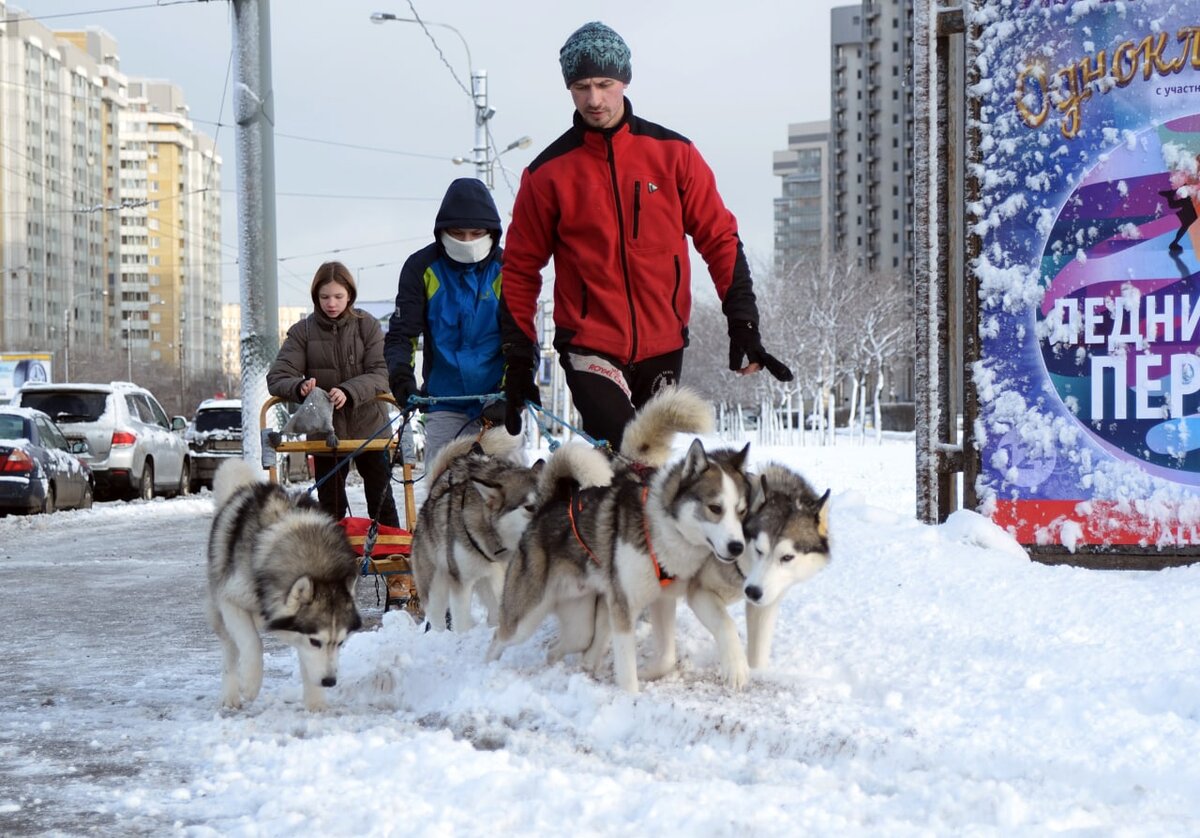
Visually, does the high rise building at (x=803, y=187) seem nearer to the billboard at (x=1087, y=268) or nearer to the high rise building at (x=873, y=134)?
the high rise building at (x=873, y=134)

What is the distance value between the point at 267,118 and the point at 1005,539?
8.96m

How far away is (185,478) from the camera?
2273 cm

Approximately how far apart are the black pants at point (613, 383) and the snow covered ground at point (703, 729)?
0.91 meters

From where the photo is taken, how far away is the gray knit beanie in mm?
5398

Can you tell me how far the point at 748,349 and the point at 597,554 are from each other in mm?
1175

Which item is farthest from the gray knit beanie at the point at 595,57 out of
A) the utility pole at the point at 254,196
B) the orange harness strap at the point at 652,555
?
the utility pole at the point at 254,196

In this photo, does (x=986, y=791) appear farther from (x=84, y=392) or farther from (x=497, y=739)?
(x=84, y=392)

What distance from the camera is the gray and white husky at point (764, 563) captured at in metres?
4.53

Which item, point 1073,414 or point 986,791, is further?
point 1073,414

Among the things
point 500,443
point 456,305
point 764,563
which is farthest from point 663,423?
point 456,305

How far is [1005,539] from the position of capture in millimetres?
7352

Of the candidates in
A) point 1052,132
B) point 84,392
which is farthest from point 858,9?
point 1052,132

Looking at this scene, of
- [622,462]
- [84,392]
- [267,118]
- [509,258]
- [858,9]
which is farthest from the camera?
Result: [858,9]

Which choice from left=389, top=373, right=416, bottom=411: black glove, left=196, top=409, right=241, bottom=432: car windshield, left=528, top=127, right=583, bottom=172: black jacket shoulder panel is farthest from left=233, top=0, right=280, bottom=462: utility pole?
left=196, top=409, right=241, bottom=432: car windshield
